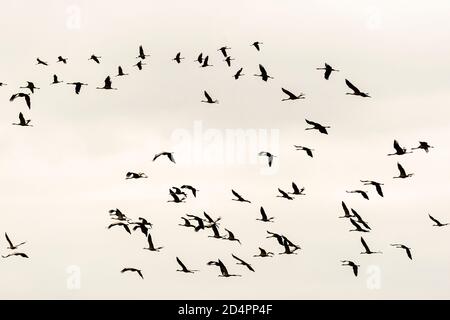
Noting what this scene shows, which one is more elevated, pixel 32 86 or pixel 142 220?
pixel 32 86

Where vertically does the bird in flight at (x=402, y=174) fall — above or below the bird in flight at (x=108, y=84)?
below

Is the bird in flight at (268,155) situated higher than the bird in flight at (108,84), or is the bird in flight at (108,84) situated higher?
the bird in flight at (108,84)

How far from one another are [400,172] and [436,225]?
11.7 m

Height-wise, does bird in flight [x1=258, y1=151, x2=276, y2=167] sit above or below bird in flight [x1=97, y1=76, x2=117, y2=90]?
below

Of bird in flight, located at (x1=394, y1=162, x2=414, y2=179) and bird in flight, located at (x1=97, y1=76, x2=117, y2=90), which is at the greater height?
bird in flight, located at (x1=97, y1=76, x2=117, y2=90)

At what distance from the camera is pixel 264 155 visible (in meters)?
83.9
